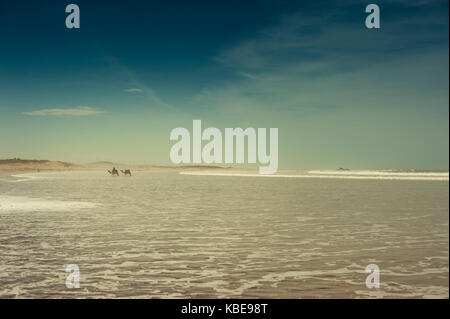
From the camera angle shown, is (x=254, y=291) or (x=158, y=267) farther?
(x=158, y=267)

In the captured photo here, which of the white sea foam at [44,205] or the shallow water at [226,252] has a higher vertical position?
the white sea foam at [44,205]

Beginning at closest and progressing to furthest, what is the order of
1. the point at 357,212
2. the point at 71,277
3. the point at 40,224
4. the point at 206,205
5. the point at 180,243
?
1. the point at 71,277
2. the point at 180,243
3. the point at 40,224
4. the point at 357,212
5. the point at 206,205

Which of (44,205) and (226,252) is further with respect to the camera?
(44,205)

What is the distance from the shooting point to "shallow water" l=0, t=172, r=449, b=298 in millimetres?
7961

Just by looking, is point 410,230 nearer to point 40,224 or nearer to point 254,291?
point 254,291

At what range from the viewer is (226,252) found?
10891 mm

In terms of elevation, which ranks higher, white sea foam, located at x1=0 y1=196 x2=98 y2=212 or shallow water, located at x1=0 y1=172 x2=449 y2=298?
white sea foam, located at x1=0 y1=196 x2=98 y2=212

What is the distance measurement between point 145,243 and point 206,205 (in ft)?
31.8

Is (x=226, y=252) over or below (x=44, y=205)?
below

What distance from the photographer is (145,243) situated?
39.2 ft

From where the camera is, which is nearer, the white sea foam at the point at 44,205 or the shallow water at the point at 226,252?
the shallow water at the point at 226,252

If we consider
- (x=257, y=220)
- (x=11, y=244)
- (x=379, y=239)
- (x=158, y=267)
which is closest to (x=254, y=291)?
(x=158, y=267)

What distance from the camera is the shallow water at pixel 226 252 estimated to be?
26.1 ft

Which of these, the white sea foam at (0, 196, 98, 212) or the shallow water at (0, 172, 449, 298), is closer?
the shallow water at (0, 172, 449, 298)
